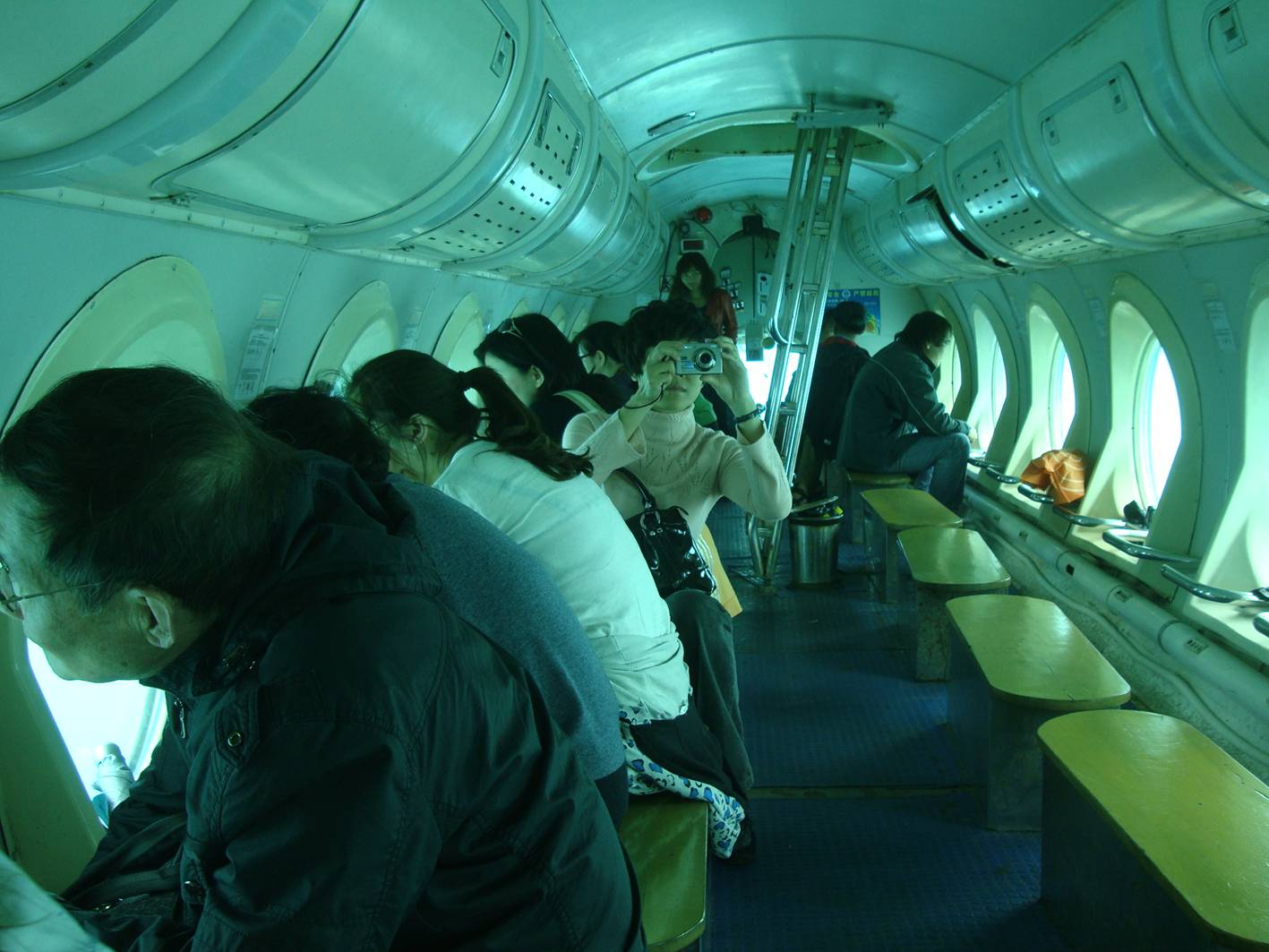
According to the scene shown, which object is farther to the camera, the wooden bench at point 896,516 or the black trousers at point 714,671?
the wooden bench at point 896,516

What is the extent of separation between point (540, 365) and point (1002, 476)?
14.7 ft

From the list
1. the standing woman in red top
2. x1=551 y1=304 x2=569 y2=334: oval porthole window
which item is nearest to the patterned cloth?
the standing woman in red top

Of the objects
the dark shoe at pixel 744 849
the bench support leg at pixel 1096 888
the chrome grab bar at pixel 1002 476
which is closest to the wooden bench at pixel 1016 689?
the bench support leg at pixel 1096 888

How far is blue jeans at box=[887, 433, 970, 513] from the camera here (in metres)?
7.07

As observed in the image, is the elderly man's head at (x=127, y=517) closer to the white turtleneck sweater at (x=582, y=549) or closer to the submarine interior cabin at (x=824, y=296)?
the submarine interior cabin at (x=824, y=296)

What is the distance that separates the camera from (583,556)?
2230 mm

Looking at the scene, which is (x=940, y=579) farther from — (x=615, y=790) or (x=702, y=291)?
(x=702, y=291)

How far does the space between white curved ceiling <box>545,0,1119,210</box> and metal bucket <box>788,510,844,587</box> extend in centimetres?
256

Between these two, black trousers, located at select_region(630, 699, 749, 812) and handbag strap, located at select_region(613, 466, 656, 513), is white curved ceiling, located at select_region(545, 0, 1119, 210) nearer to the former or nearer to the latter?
handbag strap, located at select_region(613, 466, 656, 513)

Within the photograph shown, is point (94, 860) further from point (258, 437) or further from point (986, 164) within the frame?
point (986, 164)

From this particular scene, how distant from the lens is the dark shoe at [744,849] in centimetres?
335

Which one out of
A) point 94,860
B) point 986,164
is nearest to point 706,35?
point 986,164

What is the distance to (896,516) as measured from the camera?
19.0 feet

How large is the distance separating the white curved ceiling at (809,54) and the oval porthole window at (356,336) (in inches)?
51.1
